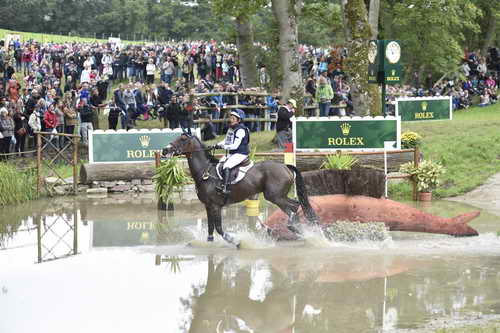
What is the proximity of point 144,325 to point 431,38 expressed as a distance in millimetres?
32479

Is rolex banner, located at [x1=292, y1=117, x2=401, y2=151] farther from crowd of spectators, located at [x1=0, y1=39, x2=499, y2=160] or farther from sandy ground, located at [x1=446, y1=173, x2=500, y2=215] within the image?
sandy ground, located at [x1=446, y1=173, x2=500, y2=215]

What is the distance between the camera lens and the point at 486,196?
22.3 meters

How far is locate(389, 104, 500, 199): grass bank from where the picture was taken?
23484mm

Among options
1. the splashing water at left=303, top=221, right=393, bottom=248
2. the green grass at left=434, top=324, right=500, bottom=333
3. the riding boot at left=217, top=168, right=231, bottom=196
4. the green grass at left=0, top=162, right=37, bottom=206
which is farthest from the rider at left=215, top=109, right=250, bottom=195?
the green grass at left=0, top=162, right=37, bottom=206

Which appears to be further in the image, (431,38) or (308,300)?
(431,38)

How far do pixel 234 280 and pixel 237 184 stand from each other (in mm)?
3230

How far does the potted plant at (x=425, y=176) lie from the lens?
22.3 m

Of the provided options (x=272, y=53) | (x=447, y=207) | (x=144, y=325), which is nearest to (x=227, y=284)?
(x=144, y=325)

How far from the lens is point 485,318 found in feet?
35.4

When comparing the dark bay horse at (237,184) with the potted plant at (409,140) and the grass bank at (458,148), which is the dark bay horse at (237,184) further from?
the potted plant at (409,140)

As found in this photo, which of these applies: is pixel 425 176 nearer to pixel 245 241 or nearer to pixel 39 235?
pixel 245 241

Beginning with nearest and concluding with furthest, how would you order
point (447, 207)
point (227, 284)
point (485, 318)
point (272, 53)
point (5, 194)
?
point (485, 318), point (227, 284), point (447, 207), point (5, 194), point (272, 53)

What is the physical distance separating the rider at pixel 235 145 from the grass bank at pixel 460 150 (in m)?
7.83

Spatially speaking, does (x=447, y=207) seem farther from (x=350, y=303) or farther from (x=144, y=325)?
(x=144, y=325)
